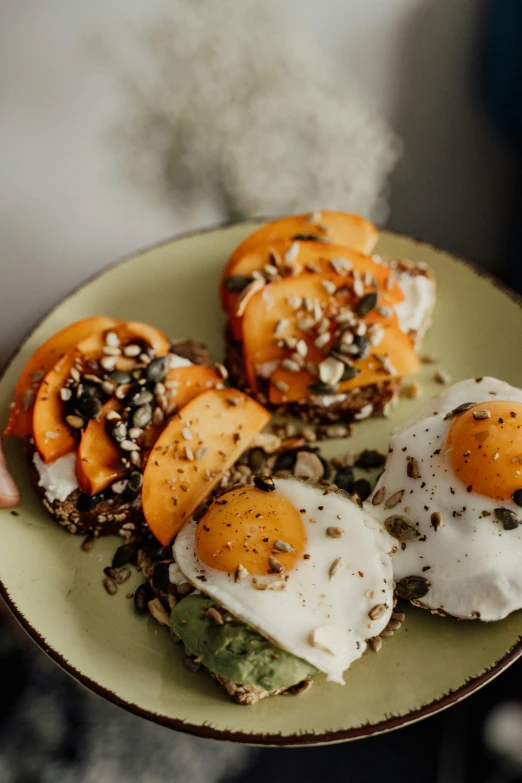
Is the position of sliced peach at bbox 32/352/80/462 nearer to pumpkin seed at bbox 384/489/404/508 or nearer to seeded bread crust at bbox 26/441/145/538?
seeded bread crust at bbox 26/441/145/538

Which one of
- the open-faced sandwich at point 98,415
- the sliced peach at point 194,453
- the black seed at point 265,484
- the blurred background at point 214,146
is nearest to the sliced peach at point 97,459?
the open-faced sandwich at point 98,415

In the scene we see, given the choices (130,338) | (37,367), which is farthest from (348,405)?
(37,367)

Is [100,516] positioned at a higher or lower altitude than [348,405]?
lower

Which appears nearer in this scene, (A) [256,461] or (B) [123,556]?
(B) [123,556]

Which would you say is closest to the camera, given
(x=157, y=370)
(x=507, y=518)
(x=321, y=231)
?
(x=507, y=518)

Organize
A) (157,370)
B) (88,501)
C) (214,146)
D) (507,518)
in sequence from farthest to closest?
(214,146) → (157,370) → (88,501) → (507,518)

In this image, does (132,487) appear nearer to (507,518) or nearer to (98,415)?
(98,415)

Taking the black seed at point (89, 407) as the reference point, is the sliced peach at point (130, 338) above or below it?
above

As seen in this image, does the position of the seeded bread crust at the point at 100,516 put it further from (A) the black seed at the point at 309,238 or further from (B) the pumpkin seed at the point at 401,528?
(A) the black seed at the point at 309,238
